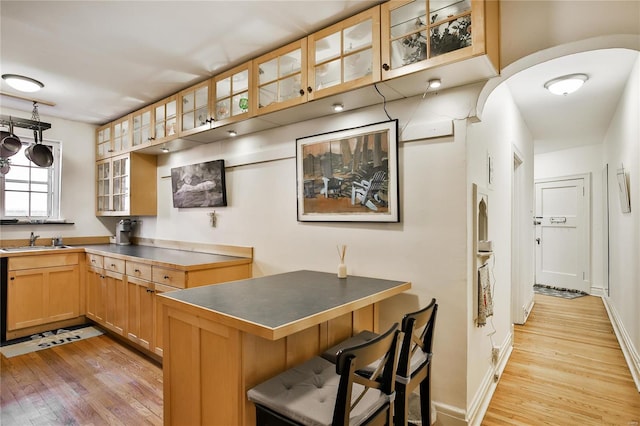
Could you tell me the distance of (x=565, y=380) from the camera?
272 cm

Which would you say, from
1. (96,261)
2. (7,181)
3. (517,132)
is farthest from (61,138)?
(517,132)

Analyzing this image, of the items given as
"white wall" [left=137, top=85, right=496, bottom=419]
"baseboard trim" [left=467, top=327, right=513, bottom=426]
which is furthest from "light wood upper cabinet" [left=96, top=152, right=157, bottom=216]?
"baseboard trim" [left=467, top=327, right=513, bottom=426]

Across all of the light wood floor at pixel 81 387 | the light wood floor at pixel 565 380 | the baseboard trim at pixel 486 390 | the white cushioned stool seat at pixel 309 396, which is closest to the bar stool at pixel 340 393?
the white cushioned stool seat at pixel 309 396

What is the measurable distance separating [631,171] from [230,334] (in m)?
3.52

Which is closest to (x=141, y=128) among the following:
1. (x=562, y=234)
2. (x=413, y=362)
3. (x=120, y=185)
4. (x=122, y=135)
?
(x=122, y=135)

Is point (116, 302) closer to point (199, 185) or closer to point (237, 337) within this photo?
point (199, 185)

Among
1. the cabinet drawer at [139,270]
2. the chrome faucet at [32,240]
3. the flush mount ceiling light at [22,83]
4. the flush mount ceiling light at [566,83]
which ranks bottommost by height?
the cabinet drawer at [139,270]

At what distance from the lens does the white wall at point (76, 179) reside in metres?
4.30

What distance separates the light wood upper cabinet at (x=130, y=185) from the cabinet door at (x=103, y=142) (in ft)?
0.37

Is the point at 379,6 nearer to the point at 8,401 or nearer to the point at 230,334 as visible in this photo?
the point at 230,334

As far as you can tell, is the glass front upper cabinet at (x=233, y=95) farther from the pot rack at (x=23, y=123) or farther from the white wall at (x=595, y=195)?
the white wall at (x=595, y=195)

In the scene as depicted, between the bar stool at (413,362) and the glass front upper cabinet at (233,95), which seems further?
the glass front upper cabinet at (233,95)

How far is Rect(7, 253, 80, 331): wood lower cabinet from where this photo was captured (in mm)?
3506

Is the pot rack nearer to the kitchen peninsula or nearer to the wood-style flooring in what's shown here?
the wood-style flooring
